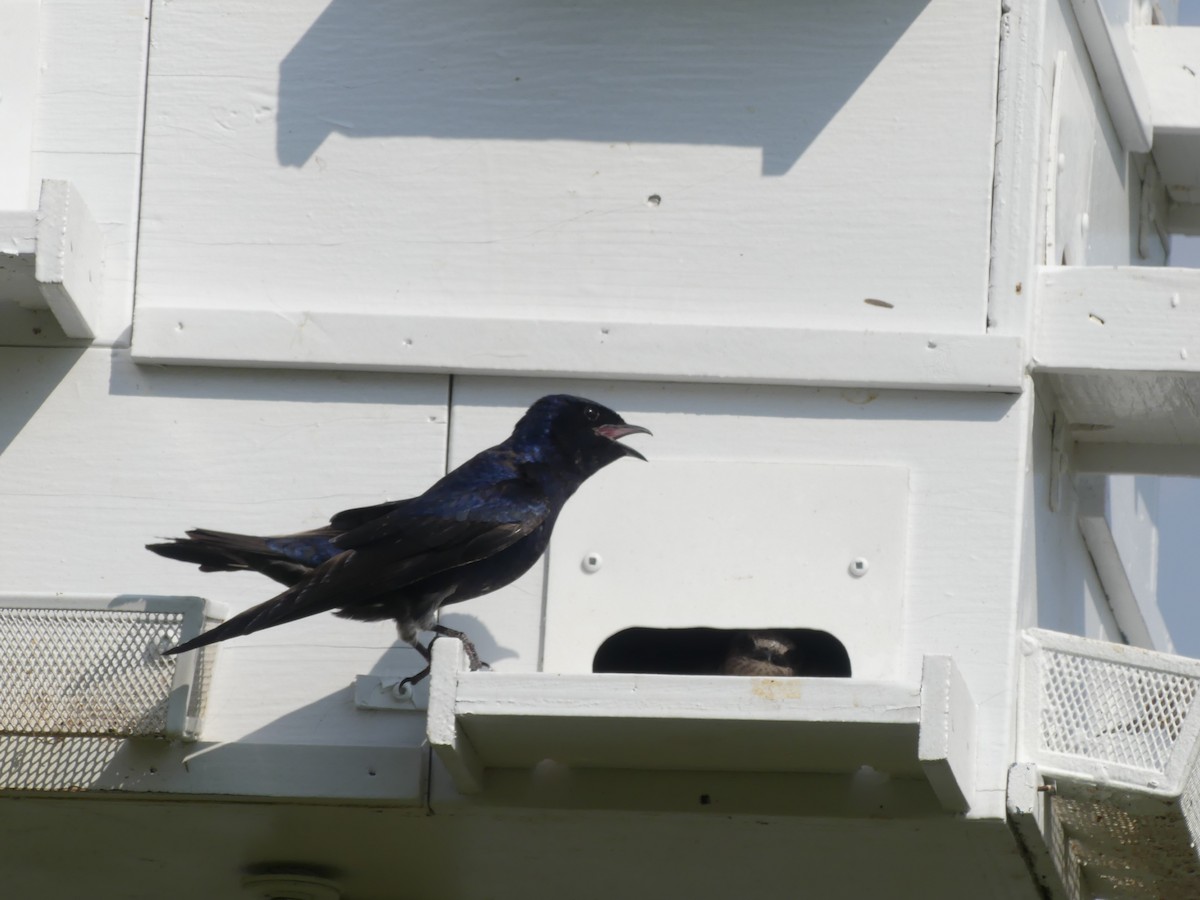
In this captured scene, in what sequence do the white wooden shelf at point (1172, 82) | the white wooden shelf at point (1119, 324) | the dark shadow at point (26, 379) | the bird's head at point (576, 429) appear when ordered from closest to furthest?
the bird's head at point (576, 429)
the white wooden shelf at point (1119, 324)
the dark shadow at point (26, 379)
the white wooden shelf at point (1172, 82)

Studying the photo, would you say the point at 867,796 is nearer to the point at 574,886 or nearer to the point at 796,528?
the point at 796,528

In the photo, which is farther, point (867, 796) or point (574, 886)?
point (574, 886)

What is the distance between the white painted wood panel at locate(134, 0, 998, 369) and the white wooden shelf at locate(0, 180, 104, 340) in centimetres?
14

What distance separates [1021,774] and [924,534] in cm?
48

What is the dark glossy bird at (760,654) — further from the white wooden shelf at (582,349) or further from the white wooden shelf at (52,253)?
the white wooden shelf at (52,253)

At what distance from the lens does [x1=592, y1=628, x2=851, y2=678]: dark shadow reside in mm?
4680

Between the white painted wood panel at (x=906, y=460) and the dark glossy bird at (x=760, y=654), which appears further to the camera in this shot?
the dark glossy bird at (x=760, y=654)

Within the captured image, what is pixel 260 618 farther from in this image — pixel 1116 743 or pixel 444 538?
pixel 1116 743

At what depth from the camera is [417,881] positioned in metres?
4.84

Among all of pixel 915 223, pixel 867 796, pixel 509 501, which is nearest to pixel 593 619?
pixel 509 501

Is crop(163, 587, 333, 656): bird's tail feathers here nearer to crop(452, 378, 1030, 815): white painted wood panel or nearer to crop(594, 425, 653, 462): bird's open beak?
crop(452, 378, 1030, 815): white painted wood panel

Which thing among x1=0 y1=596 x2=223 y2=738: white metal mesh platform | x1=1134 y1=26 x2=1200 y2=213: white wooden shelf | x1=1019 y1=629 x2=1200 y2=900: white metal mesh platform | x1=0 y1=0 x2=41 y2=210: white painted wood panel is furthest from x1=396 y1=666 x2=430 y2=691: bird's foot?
x1=1134 y1=26 x2=1200 y2=213: white wooden shelf

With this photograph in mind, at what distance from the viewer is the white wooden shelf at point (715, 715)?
3846 mm

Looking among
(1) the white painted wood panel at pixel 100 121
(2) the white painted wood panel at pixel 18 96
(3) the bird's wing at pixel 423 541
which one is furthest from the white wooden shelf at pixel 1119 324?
(2) the white painted wood panel at pixel 18 96
